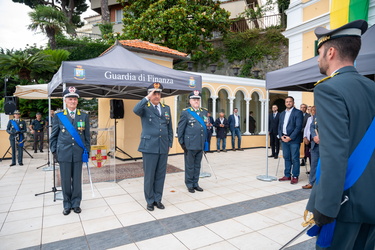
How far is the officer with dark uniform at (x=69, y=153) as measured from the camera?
4.01 metres

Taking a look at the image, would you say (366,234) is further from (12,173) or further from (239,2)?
(239,2)

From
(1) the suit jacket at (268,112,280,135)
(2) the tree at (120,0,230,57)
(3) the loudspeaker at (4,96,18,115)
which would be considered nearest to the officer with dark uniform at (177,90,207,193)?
(1) the suit jacket at (268,112,280,135)

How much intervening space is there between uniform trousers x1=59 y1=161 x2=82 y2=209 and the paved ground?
0.20 meters

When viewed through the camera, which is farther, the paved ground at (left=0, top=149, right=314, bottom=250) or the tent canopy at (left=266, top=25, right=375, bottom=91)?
the tent canopy at (left=266, top=25, right=375, bottom=91)

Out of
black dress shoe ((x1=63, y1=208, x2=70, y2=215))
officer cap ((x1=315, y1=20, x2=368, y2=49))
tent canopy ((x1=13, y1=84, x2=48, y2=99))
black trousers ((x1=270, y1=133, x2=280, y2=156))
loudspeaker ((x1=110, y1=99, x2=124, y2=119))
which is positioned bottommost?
black dress shoe ((x1=63, y1=208, x2=70, y2=215))

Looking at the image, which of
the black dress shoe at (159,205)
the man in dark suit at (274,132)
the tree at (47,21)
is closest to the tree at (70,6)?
the tree at (47,21)

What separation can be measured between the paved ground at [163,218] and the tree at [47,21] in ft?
44.5

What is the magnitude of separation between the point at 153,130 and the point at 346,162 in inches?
126

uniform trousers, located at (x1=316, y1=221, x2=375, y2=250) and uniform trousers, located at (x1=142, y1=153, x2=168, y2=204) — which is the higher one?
uniform trousers, located at (x1=316, y1=221, x2=375, y2=250)

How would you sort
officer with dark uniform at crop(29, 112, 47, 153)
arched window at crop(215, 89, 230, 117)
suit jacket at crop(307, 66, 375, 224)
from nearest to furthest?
suit jacket at crop(307, 66, 375, 224)
officer with dark uniform at crop(29, 112, 47, 153)
arched window at crop(215, 89, 230, 117)

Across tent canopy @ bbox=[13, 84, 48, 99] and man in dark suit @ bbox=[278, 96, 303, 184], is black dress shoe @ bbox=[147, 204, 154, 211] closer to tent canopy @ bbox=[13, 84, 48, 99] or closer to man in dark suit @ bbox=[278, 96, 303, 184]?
man in dark suit @ bbox=[278, 96, 303, 184]

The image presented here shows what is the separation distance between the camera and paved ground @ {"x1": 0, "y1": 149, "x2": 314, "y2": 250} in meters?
3.05

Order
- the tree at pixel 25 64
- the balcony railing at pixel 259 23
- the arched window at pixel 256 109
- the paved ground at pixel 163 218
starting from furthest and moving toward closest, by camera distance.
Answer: the balcony railing at pixel 259 23 → the arched window at pixel 256 109 → the tree at pixel 25 64 → the paved ground at pixel 163 218

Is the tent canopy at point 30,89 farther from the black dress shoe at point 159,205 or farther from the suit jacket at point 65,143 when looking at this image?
the black dress shoe at point 159,205
